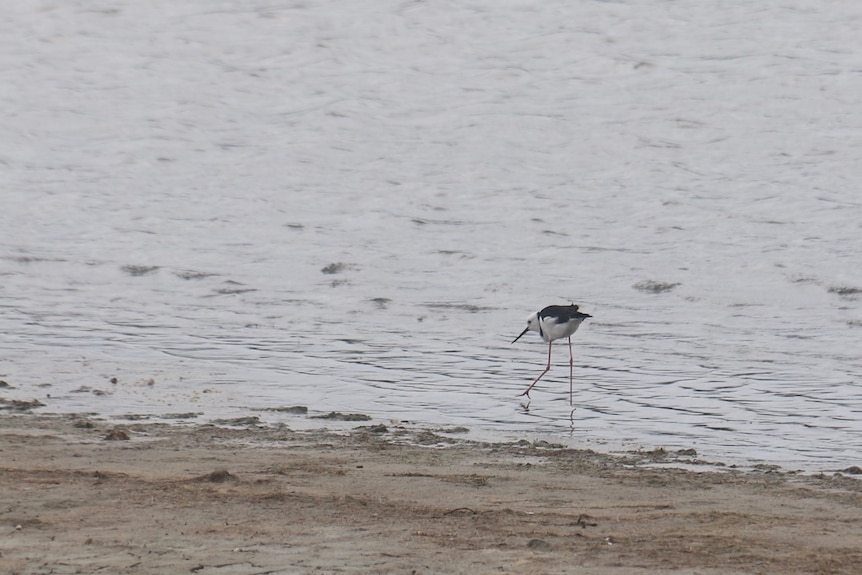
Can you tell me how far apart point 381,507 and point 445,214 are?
8406 mm

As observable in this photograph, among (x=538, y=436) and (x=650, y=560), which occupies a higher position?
(x=650, y=560)

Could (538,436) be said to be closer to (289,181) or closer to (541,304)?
(541,304)

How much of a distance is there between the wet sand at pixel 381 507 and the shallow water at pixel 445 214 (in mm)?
662

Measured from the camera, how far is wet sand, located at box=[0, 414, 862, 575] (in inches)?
198

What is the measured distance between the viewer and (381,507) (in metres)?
5.85

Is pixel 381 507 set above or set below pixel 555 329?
above

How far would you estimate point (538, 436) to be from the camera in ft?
25.9

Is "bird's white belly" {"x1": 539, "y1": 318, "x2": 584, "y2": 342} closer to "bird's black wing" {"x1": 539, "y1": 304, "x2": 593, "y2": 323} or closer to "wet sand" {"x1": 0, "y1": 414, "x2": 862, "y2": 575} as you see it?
"bird's black wing" {"x1": 539, "y1": 304, "x2": 593, "y2": 323}

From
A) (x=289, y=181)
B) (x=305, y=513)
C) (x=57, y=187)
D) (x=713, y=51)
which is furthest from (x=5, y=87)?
(x=305, y=513)

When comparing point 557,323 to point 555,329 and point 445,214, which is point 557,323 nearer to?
point 555,329

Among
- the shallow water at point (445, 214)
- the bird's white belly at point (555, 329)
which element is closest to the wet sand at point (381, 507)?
the shallow water at point (445, 214)

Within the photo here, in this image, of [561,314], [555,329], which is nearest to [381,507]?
[555,329]

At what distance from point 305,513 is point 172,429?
6.71 feet

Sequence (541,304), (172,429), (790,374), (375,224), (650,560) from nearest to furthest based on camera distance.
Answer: (650,560) → (172,429) → (790,374) → (541,304) → (375,224)
